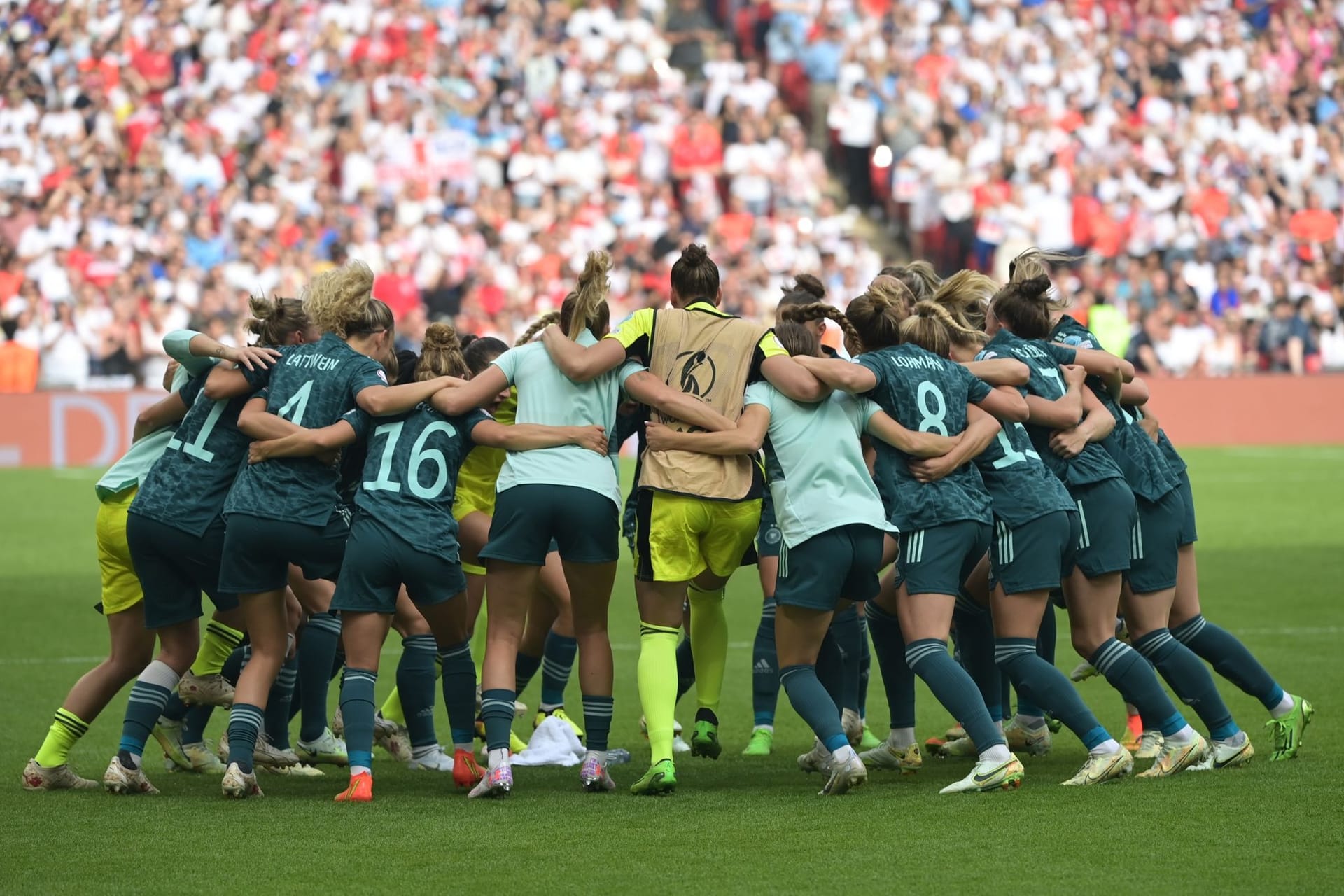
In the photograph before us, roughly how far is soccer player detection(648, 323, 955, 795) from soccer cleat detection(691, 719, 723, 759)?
2.42 ft

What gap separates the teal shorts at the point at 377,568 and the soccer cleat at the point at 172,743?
1355 millimetres

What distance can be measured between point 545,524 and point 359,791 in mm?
1141

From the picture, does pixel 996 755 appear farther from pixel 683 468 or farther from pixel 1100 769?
pixel 683 468

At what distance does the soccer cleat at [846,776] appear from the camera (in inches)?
237

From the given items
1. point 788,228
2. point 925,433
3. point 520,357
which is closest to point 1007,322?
point 925,433

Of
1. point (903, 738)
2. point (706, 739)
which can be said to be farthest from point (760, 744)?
point (903, 738)

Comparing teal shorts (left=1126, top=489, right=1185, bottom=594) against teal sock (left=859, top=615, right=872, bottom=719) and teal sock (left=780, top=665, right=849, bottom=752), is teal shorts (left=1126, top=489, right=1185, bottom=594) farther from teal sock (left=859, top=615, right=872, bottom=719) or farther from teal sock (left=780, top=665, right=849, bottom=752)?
teal sock (left=780, top=665, right=849, bottom=752)

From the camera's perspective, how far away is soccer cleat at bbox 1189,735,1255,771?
6.48 m

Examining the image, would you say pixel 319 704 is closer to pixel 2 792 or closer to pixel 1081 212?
pixel 2 792

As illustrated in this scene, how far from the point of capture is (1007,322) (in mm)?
6801

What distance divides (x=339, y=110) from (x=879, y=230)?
7993 mm

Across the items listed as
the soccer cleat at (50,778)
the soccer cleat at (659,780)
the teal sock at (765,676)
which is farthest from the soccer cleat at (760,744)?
the soccer cleat at (50,778)

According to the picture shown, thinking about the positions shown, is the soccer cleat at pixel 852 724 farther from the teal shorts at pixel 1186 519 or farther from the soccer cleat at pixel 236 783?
the soccer cleat at pixel 236 783

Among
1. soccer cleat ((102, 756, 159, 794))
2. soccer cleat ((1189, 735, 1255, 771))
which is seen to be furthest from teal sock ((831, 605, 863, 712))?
soccer cleat ((102, 756, 159, 794))
